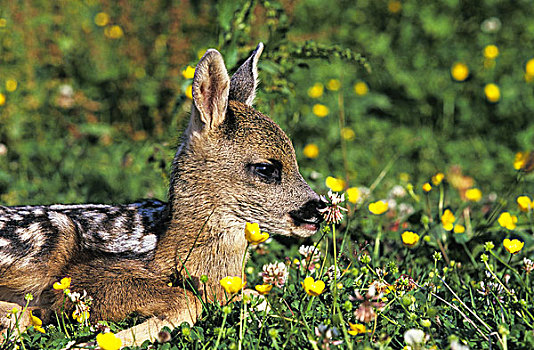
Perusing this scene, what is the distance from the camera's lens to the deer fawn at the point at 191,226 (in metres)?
3.33

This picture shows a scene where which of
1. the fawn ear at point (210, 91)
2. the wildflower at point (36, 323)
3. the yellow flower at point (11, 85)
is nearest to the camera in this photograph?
the wildflower at point (36, 323)

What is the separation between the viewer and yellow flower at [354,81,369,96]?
7.23m

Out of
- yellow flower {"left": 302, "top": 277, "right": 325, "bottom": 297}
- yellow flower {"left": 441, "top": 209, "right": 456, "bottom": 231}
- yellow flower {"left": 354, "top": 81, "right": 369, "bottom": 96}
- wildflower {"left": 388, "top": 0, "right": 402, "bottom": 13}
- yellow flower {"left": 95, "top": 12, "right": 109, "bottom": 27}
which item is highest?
wildflower {"left": 388, "top": 0, "right": 402, "bottom": 13}

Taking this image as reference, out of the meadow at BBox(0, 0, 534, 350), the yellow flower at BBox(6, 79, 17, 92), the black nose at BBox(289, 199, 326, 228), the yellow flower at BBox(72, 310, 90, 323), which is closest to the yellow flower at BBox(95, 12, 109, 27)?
the meadow at BBox(0, 0, 534, 350)

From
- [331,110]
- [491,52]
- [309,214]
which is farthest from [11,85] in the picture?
[491,52]

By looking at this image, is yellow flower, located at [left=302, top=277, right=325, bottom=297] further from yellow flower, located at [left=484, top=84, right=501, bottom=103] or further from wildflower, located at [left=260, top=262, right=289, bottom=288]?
yellow flower, located at [left=484, top=84, right=501, bottom=103]

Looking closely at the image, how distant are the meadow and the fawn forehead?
598 millimetres

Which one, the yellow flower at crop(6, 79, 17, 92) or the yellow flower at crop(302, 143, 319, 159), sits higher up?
the yellow flower at crop(6, 79, 17, 92)

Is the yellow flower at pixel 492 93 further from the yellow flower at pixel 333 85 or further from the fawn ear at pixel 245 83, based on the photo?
the fawn ear at pixel 245 83

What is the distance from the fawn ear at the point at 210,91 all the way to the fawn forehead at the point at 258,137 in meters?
0.09

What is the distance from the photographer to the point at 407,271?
12.8 ft

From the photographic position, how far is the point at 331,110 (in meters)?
6.91

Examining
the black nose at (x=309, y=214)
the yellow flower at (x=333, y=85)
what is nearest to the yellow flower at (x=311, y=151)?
the yellow flower at (x=333, y=85)

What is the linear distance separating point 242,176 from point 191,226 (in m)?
0.42
